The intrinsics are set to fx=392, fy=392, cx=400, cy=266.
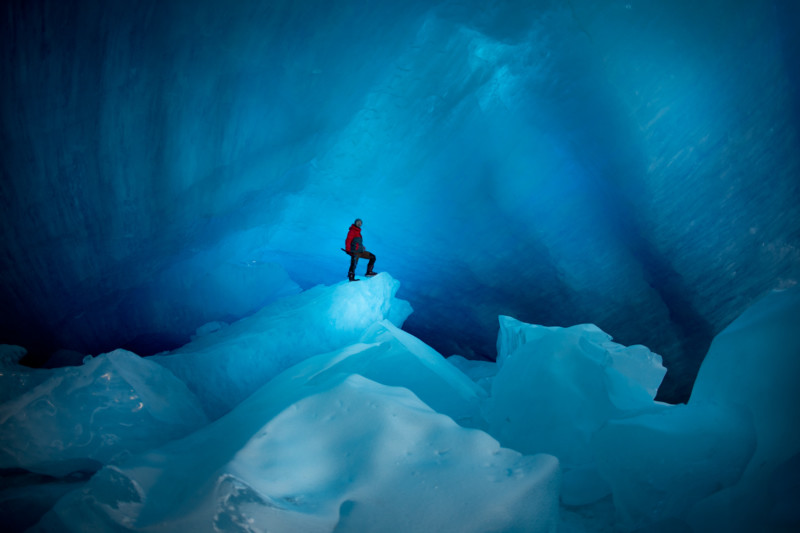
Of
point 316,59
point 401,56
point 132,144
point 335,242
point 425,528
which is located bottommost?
point 425,528

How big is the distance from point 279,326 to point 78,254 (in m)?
1.77

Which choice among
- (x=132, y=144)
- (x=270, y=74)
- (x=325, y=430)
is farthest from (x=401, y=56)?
(x=325, y=430)

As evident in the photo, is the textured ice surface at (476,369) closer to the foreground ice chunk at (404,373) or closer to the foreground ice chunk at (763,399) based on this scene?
the foreground ice chunk at (404,373)

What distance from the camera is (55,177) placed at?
2.91 metres

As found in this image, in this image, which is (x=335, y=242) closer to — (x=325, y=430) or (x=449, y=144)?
(x=449, y=144)

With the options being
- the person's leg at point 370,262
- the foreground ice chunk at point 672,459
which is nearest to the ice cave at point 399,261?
the foreground ice chunk at point 672,459

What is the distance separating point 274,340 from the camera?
358 cm

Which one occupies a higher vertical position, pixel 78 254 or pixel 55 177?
pixel 55 177

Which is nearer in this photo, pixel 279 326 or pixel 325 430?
pixel 325 430

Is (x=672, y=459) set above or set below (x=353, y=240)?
below

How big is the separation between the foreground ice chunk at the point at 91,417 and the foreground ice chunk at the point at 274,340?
0.51 metres

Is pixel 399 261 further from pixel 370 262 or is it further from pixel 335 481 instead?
pixel 335 481

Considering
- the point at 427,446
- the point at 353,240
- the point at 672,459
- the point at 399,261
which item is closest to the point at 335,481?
the point at 427,446

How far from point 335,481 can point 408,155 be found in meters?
3.44
